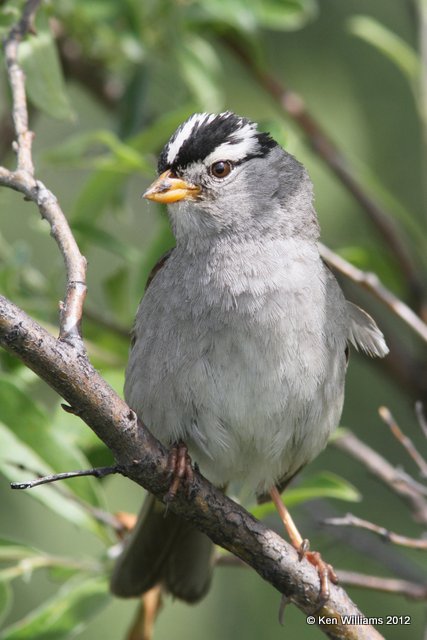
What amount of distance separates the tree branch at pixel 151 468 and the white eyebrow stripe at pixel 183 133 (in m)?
1.18

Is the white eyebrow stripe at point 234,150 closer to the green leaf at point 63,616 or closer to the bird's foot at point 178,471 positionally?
the bird's foot at point 178,471

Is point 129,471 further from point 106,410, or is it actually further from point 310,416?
point 310,416

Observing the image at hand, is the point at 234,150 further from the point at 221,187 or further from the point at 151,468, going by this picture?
the point at 151,468

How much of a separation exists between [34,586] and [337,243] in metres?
2.45

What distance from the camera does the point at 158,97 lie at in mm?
4773

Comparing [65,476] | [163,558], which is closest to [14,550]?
[163,558]

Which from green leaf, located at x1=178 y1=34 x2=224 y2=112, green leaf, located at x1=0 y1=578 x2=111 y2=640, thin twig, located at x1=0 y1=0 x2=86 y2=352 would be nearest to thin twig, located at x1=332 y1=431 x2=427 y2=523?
green leaf, located at x1=0 y1=578 x2=111 y2=640

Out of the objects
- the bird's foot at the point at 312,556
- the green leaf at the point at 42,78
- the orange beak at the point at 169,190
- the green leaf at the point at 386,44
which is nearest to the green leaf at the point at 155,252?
the orange beak at the point at 169,190

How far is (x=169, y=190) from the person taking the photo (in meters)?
3.58

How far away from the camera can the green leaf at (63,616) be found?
147 inches

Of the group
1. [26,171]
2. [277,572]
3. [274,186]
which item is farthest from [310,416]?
[26,171]

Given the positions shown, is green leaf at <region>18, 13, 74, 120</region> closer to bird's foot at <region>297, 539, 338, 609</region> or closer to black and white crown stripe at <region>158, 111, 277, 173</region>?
black and white crown stripe at <region>158, 111, 277, 173</region>

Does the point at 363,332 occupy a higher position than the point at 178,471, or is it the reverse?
the point at 363,332

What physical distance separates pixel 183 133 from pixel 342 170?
1.39 metres
